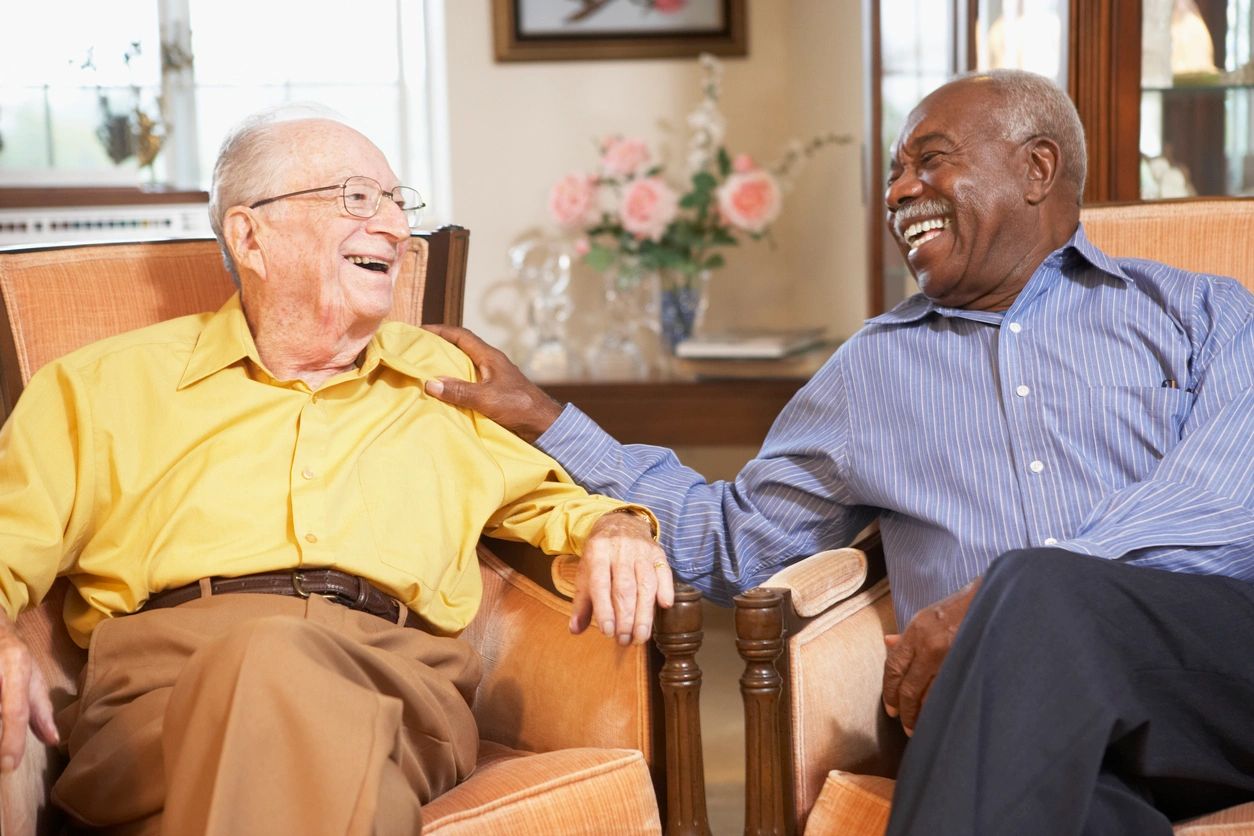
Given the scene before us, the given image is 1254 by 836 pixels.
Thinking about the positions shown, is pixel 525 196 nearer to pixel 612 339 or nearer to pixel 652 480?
pixel 612 339

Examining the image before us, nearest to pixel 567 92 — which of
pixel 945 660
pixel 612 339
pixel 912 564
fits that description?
pixel 612 339

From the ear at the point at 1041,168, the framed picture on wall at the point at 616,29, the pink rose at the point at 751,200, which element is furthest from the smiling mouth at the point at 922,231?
the framed picture on wall at the point at 616,29

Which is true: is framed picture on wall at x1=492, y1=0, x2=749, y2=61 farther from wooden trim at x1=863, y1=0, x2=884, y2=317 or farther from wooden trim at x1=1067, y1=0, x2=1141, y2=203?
wooden trim at x1=1067, y1=0, x2=1141, y2=203

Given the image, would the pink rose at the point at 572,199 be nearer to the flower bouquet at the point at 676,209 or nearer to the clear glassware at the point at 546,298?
the flower bouquet at the point at 676,209

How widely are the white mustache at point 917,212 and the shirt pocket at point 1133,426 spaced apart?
322 millimetres

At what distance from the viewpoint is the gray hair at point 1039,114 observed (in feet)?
6.39

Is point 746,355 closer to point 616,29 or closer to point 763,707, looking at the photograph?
point 616,29

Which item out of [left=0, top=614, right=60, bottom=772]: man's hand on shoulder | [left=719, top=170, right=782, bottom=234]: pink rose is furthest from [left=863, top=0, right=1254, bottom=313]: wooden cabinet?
[left=0, top=614, right=60, bottom=772]: man's hand on shoulder

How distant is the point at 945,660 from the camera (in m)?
1.42

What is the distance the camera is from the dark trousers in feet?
4.44

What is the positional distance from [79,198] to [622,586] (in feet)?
9.23

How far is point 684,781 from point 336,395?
648 millimetres

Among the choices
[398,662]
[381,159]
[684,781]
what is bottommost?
[684,781]

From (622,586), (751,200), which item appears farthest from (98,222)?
(622,586)
